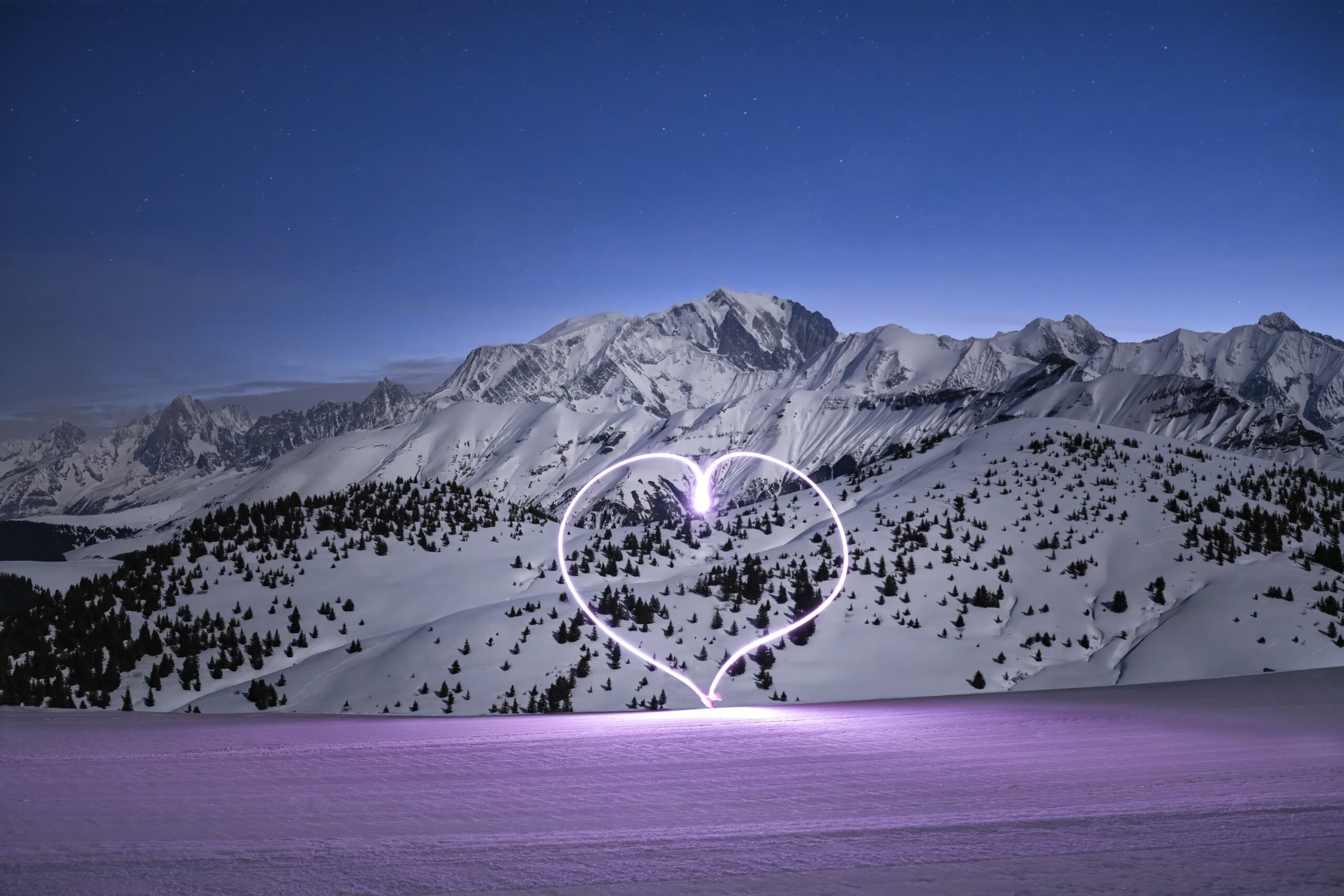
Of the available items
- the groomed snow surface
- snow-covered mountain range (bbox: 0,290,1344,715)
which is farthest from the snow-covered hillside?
the groomed snow surface

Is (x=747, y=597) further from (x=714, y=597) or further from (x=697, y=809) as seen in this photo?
(x=697, y=809)

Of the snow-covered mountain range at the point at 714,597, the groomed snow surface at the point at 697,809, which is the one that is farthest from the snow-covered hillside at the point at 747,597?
the groomed snow surface at the point at 697,809

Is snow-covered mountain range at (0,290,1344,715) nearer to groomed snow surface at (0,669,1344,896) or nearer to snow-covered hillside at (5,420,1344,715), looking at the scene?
snow-covered hillside at (5,420,1344,715)

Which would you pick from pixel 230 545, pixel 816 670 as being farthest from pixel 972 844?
pixel 230 545

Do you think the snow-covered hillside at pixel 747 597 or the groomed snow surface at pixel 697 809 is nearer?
the groomed snow surface at pixel 697 809

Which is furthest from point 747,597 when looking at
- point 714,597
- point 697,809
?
point 697,809

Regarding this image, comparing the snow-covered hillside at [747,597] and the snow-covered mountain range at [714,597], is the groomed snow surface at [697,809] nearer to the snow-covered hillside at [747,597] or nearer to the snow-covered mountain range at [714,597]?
the snow-covered mountain range at [714,597]
